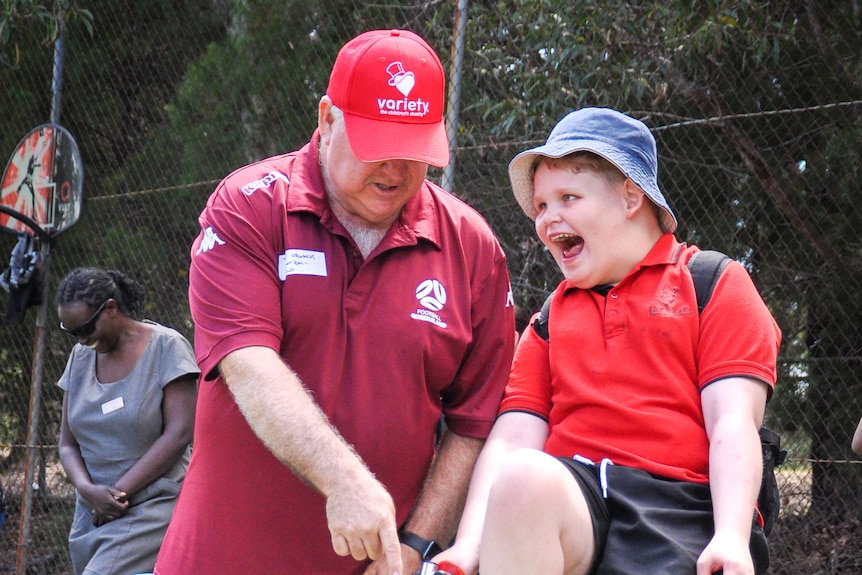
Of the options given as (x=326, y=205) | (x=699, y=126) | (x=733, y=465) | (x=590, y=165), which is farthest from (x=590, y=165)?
(x=699, y=126)

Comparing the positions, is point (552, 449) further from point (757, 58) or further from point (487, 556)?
point (757, 58)

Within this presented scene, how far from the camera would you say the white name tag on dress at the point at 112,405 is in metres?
4.95

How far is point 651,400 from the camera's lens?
223 centimetres

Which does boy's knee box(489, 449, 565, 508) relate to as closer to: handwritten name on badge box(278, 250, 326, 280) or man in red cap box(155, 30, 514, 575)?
man in red cap box(155, 30, 514, 575)

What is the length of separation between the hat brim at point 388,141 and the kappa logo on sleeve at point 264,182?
206mm

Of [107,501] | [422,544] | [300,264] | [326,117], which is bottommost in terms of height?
[107,501]

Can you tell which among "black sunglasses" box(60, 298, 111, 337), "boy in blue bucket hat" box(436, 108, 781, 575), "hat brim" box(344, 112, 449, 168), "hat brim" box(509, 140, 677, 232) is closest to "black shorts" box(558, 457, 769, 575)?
"boy in blue bucket hat" box(436, 108, 781, 575)

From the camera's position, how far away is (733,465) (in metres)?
2.09

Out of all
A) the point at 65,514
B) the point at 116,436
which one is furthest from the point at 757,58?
the point at 65,514

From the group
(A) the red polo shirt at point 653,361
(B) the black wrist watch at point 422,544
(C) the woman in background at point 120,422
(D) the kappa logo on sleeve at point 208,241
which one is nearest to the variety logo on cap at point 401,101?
(D) the kappa logo on sleeve at point 208,241

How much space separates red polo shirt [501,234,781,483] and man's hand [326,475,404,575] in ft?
→ 1.48

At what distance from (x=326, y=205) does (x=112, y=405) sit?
2813mm

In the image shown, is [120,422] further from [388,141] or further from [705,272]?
[705,272]

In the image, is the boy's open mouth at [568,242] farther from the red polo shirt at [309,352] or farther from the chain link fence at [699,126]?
the chain link fence at [699,126]
